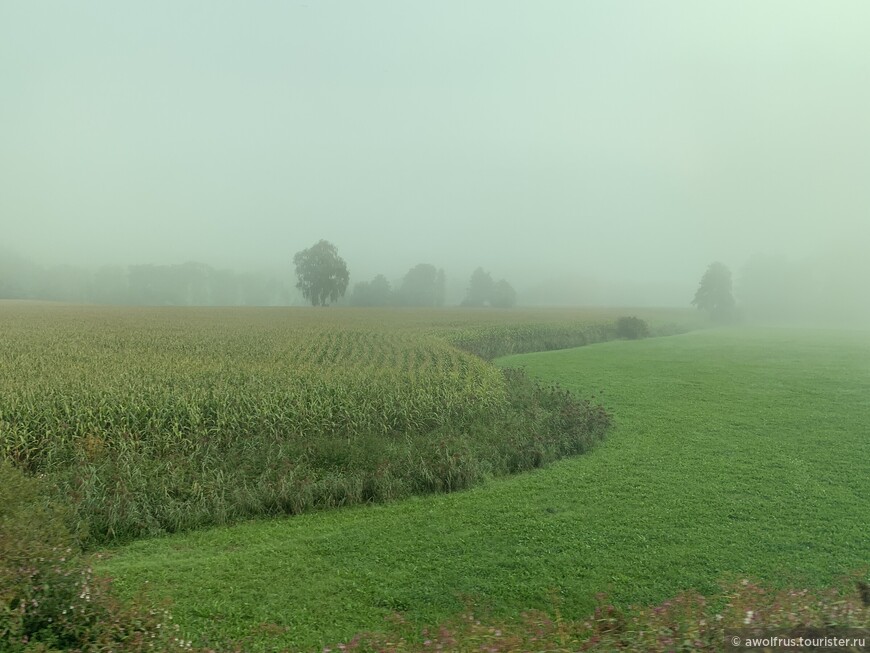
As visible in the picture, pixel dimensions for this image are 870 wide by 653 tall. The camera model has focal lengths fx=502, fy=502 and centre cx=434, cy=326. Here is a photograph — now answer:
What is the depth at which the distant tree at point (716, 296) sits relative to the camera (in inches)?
1458

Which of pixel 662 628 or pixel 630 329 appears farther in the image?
pixel 630 329

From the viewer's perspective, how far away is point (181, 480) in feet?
23.2

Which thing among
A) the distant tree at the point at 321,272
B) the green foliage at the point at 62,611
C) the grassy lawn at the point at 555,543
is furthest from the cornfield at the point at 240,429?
the distant tree at the point at 321,272

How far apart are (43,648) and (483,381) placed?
10.4m

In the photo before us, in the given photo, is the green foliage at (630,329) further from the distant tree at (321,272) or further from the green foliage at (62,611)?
the green foliage at (62,611)

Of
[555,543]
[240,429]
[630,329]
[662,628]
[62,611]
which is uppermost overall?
[630,329]

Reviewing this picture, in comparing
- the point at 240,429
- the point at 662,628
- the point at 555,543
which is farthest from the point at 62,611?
the point at 240,429

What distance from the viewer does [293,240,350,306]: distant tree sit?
835 inches

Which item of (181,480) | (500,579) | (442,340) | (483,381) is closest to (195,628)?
(500,579)

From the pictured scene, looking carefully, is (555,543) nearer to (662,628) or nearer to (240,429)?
(662,628)

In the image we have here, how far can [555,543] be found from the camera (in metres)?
5.48

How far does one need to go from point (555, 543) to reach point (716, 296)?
38027mm

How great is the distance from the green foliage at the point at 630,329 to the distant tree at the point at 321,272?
720 inches

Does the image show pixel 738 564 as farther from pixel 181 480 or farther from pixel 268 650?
pixel 181 480
